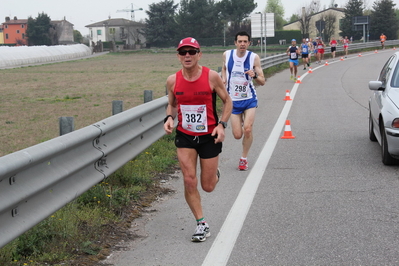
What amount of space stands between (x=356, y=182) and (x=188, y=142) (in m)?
2.92

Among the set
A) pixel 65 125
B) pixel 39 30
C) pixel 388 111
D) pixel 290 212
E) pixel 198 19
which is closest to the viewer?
pixel 65 125

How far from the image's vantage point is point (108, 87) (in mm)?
Result: 29250

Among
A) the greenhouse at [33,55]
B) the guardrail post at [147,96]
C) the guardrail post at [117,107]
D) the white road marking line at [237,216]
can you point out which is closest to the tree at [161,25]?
the greenhouse at [33,55]

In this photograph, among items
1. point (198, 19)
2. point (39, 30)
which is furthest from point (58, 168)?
point (39, 30)

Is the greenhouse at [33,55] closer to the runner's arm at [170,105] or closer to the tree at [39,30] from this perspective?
the runner's arm at [170,105]

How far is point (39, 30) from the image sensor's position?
14575 cm

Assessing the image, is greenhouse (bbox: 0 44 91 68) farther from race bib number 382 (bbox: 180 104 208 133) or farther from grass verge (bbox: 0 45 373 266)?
race bib number 382 (bbox: 180 104 208 133)

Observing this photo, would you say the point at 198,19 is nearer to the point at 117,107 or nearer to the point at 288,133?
the point at 288,133

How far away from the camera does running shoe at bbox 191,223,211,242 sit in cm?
564

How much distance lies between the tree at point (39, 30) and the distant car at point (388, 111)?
465 ft

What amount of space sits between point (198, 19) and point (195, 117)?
109m

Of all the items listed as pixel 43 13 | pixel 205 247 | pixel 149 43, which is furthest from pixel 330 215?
pixel 43 13

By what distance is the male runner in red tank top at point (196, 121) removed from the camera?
5734 millimetres

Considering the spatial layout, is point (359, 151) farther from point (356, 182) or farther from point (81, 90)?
point (81, 90)
